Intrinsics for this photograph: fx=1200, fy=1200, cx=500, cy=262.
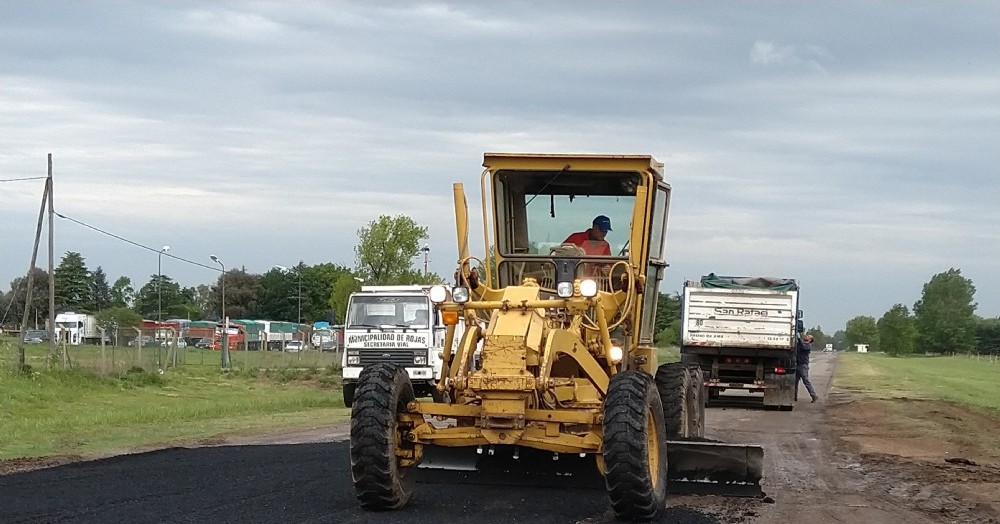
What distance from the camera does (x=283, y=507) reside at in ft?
32.2

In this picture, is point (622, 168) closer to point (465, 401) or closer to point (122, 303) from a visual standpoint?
point (465, 401)

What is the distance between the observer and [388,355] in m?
24.5

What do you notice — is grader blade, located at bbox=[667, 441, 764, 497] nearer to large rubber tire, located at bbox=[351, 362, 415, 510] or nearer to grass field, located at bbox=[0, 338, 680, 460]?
large rubber tire, located at bbox=[351, 362, 415, 510]

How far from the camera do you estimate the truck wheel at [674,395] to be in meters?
12.4

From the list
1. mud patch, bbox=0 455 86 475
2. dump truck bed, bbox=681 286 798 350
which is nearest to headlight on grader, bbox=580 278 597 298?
mud patch, bbox=0 455 86 475

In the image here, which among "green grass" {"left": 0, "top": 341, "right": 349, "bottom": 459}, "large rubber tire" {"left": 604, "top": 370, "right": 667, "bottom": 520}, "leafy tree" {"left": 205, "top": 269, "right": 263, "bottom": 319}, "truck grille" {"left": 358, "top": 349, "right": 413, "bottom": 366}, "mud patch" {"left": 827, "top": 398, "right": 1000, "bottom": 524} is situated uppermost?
"leafy tree" {"left": 205, "top": 269, "right": 263, "bottom": 319}

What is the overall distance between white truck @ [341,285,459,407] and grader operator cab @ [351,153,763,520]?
12259mm

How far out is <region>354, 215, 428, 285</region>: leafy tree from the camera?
49062 mm

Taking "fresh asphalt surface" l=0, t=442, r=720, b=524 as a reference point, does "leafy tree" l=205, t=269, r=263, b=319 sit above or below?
above

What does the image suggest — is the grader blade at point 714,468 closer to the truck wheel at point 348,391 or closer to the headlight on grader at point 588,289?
the headlight on grader at point 588,289

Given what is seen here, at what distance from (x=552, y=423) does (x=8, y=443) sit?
10.8 metres

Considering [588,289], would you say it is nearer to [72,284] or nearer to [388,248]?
[388,248]

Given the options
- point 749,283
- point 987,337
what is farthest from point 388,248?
point 987,337

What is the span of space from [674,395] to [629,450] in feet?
12.6
